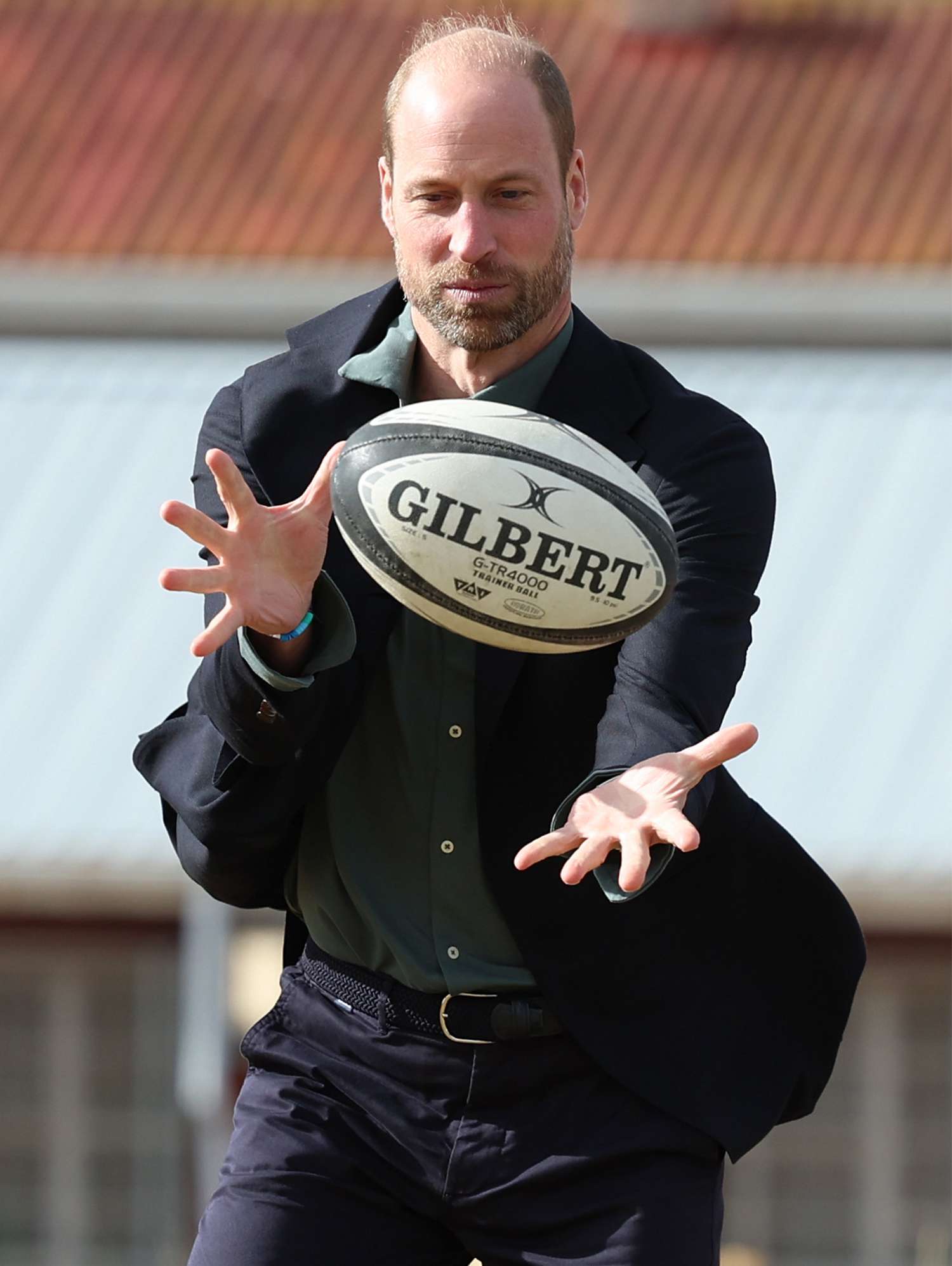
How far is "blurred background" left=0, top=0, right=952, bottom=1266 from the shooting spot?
37.7 feet

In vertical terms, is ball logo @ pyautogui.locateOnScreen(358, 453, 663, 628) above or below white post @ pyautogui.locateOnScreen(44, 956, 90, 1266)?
above

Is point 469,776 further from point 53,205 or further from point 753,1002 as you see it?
point 53,205

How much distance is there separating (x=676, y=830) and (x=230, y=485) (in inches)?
36.0

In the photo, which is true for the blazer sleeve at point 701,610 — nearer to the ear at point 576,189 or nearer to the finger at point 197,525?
the ear at point 576,189

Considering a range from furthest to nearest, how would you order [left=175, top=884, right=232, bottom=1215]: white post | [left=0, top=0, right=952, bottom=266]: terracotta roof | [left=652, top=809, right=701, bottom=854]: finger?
[left=0, top=0, right=952, bottom=266]: terracotta roof, [left=175, top=884, right=232, bottom=1215]: white post, [left=652, top=809, right=701, bottom=854]: finger

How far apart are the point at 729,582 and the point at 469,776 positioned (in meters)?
0.57

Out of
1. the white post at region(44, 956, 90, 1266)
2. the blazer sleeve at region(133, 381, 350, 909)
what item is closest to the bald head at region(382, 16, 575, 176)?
the blazer sleeve at region(133, 381, 350, 909)

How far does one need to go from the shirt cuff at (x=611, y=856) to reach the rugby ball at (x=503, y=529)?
256 millimetres

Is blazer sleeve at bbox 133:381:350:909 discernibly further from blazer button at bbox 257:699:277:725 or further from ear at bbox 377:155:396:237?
ear at bbox 377:155:396:237

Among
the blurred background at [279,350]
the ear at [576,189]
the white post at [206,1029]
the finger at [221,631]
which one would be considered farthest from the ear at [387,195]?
the blurred background at [279,350]

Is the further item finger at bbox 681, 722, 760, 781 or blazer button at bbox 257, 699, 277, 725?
blazer button at bbox 257, 699, 277, 725

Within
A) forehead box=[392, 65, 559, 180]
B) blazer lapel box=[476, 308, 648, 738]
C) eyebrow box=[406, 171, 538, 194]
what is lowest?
blazer lapel box=[476, 308, 648, 738]

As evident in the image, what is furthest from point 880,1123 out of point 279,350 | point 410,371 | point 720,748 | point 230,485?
point 230,485

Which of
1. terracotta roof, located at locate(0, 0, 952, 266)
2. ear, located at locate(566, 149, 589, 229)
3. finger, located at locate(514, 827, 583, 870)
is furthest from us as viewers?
terracotta roof, located at locate(0, 0, 952, 266)
